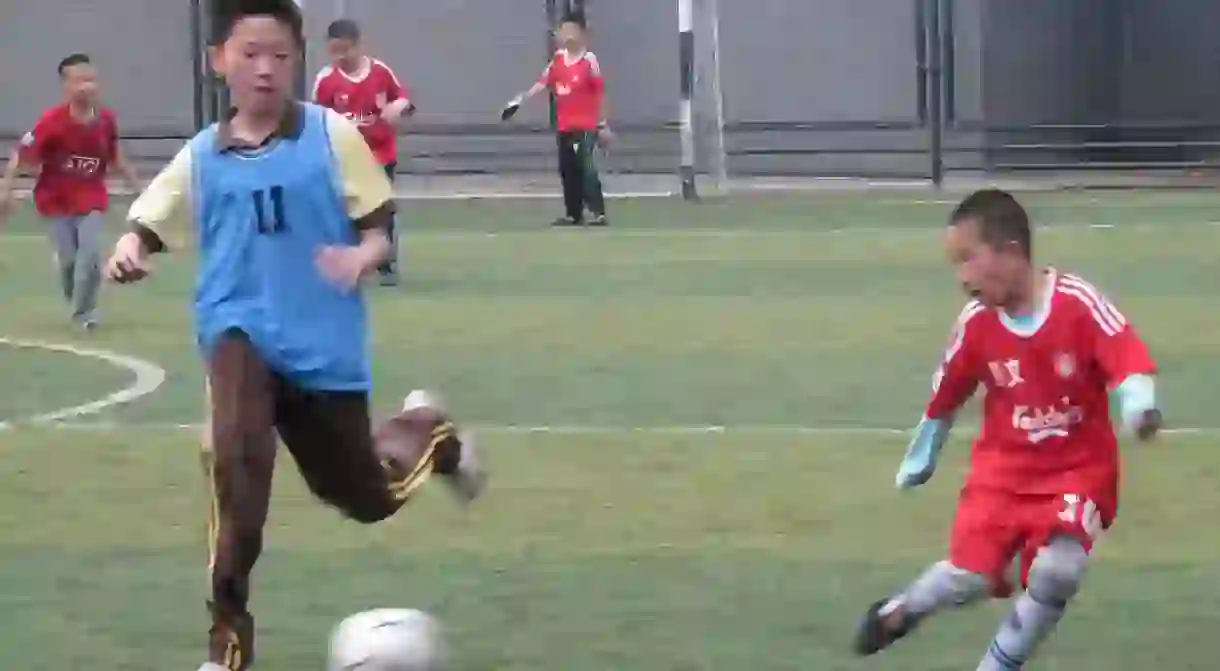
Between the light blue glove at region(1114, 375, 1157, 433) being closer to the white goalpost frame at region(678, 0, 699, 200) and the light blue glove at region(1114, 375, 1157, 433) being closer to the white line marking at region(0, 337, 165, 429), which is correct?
→ the white line marking at region(0, 337, 165, 429)

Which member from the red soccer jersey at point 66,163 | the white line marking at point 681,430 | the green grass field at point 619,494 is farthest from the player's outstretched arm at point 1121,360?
the red soccer jersey at point 66,163

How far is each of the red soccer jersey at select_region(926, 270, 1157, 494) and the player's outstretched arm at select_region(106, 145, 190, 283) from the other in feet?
6.58

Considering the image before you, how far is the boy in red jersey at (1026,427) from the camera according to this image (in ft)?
18.5

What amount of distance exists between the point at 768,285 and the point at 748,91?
42.9 ft

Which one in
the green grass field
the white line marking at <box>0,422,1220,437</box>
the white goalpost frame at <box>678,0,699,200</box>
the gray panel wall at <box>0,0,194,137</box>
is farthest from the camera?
the gray panel wall at <box>0,0,194,137</box>

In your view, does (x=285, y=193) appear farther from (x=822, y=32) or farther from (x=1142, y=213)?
(x=822, y=32)

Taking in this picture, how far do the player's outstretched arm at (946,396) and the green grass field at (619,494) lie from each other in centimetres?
60

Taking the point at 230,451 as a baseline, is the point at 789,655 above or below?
below

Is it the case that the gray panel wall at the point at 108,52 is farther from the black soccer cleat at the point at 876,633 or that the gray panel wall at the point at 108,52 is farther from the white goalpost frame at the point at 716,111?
the black soccer cleat at the point at 876,633

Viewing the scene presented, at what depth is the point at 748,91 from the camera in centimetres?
2972

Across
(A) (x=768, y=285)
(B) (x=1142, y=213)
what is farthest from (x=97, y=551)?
(B) (x=1142, y=213)

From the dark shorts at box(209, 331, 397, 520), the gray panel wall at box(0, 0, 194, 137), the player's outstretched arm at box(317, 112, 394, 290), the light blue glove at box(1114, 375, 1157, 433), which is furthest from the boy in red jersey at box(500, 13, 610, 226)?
the light blue glove at box(1114, 375, 1157, 433)

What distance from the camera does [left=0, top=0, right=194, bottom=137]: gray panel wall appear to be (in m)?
30.8

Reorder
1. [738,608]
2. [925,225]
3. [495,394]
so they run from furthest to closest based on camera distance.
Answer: [925,225]
[495,394]
[738,608]
